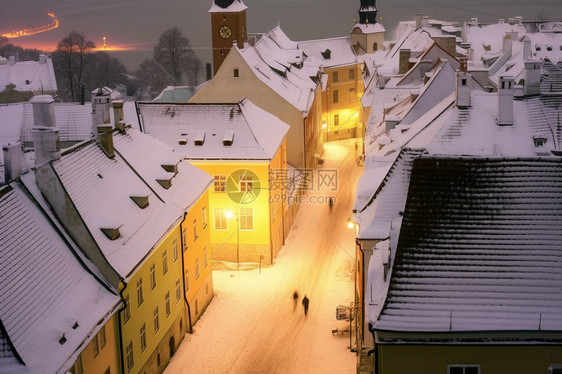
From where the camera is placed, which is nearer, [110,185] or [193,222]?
[110,185]

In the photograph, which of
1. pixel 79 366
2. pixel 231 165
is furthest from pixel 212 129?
pixel 79 366

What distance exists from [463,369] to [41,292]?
10945 mm

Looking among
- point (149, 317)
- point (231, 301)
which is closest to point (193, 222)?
point (231, 301)

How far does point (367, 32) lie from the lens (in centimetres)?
8631

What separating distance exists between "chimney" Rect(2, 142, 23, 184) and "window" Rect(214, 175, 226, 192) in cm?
1744

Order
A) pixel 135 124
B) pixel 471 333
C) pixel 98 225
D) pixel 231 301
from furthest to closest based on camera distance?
pixel 135 124
pixel 231 301
pixel 98 225
pixel 471 333

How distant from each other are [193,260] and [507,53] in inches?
1485

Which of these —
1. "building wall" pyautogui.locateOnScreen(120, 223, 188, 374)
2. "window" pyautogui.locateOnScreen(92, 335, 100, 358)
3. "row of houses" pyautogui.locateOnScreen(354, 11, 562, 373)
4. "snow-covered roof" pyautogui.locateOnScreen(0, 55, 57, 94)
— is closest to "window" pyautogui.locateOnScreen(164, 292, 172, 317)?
"building wall" pyautogui.locateOnScreen(120, 223, 188, 374)

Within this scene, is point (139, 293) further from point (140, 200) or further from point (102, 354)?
point (140, 200)

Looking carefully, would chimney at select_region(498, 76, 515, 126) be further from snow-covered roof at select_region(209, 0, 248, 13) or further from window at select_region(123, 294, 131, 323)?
snow-covered roof at select_region(209, 0, 248, 13)

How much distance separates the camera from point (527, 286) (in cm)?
1956

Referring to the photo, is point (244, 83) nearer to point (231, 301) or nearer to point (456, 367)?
point (231, 301)

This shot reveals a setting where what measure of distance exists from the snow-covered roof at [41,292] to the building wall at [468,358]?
310 inches

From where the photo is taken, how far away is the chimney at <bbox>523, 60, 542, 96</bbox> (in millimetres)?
28953
